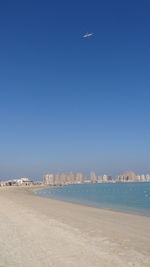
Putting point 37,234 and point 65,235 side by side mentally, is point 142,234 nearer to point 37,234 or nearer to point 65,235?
point 65,235

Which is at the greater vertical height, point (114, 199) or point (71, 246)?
point (71, 246)

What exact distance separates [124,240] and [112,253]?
2.57 meters

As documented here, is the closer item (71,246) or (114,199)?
(71,246)

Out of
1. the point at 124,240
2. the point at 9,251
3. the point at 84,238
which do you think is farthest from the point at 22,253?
the point at 124,240

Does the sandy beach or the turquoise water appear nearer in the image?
the sandy beach

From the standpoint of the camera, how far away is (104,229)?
50.0 ft

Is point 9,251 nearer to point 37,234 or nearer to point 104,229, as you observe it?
point 37,234

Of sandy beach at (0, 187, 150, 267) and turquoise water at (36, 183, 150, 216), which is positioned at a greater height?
sandy beach at (0, 187, 150, 267)

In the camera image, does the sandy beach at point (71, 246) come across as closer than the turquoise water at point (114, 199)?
Yes

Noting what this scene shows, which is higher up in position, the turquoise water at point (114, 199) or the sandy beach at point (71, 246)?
the sandy beach at point (71, 246)

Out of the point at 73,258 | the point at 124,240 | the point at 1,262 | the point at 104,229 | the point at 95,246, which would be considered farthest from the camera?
the point at 104,229

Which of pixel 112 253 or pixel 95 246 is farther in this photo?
pixel 95 246

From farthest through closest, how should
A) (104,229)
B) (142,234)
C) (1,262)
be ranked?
A: (104,229)
(142,234)
(1,262)

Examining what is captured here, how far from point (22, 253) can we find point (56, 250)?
1.13 meters
